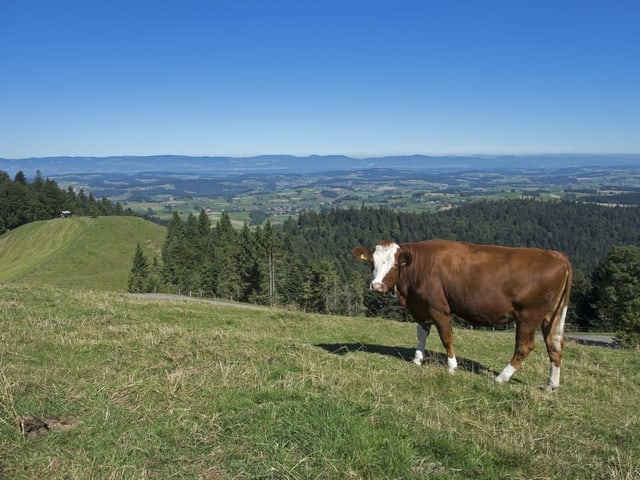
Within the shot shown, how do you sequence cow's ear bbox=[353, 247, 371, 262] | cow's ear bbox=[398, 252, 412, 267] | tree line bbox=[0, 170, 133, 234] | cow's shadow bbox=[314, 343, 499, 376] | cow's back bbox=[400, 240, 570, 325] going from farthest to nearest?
1. tree line bbox=[0, 170, 133, 234]
2. cow's shadow bbox=[314, 343, 499, 376]
3. cow's ear bbox=[353, 247, 371, 262]
4. cow's ear bbox=[398, 252, 412, 267]
5. cow's back bbox=[400, 240, 570, 325]

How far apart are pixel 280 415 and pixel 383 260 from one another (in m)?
4.76

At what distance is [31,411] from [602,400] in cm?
905

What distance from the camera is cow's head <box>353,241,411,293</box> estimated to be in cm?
934

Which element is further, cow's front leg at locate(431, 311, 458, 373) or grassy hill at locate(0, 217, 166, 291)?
grassy hill at locate(0, 217, 166, 291)

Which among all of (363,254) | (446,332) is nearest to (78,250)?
(363,254)

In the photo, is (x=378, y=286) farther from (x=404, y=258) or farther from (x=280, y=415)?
(x=280, y=415)

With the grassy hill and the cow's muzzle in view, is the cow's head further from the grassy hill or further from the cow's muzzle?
the grassy hill

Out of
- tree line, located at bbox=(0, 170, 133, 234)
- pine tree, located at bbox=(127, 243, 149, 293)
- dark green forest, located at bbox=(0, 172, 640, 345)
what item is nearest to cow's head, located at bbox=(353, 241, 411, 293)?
dark green forest, located at bbox=(0, 172, 640, 345)

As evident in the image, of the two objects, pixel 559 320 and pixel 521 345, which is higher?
pixel 559 320

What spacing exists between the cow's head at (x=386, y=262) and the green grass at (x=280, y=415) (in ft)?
5.28

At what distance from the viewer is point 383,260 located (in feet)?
30.8

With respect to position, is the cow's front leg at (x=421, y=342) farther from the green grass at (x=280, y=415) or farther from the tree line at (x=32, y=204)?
the tree line at (x=32, y=204)

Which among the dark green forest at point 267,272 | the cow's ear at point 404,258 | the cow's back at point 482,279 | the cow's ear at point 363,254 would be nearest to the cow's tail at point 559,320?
the cow's back at point 482,279

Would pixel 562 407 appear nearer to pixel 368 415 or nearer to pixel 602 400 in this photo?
pixel 602 400
